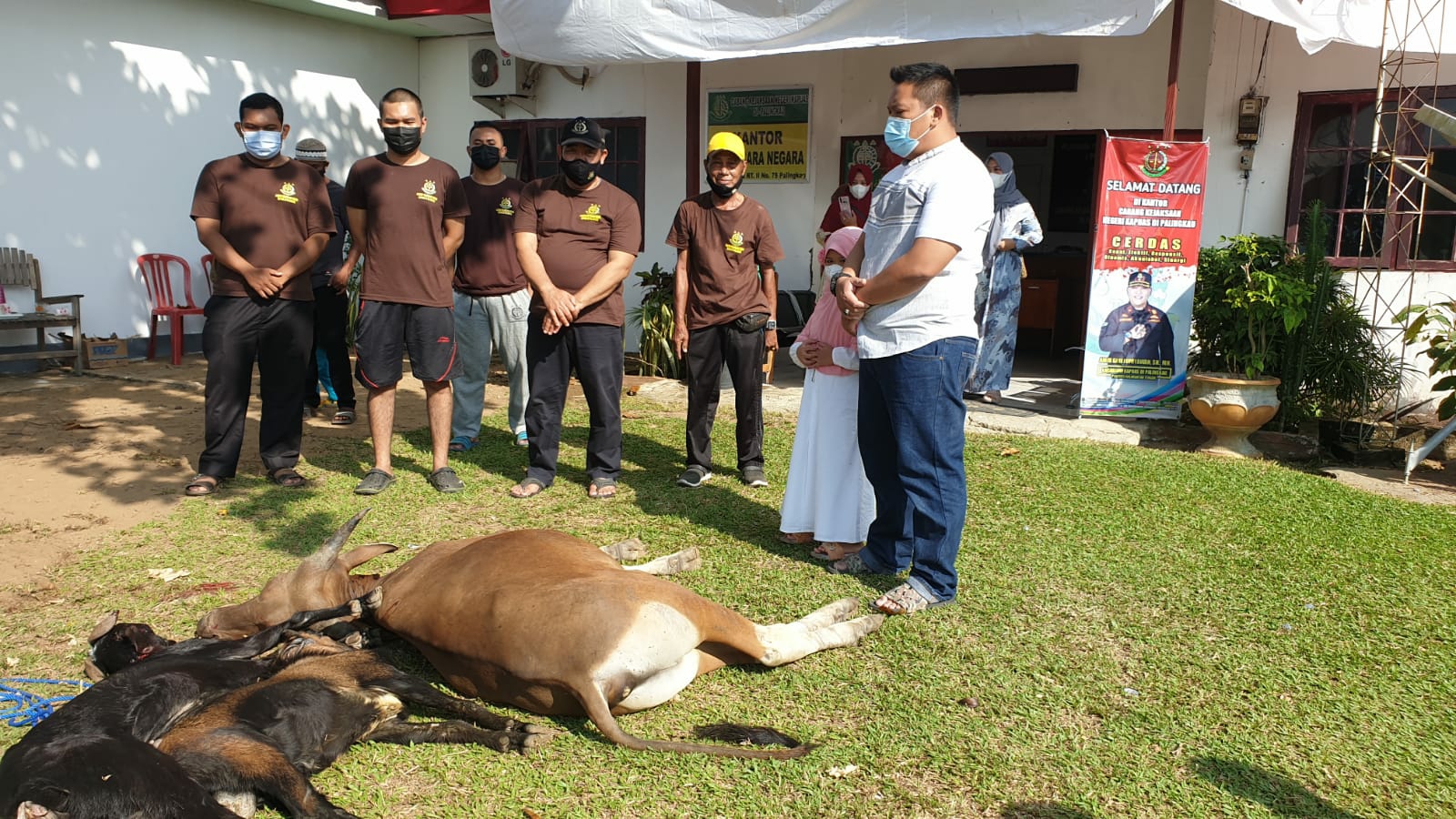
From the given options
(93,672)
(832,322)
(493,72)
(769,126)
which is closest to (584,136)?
(832,322)

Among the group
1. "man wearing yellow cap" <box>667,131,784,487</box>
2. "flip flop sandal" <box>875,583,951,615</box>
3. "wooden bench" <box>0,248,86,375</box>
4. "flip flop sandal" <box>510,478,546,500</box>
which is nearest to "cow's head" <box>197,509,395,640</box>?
"flip flop sandal" <box>875,583,951,615</box>

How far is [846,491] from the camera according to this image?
4609 millimetres

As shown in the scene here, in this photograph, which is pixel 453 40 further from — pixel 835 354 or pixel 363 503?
pixel 835 354

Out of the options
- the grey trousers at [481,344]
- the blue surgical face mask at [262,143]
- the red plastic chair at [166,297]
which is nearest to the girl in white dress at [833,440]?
the grey trousers at [481,344]

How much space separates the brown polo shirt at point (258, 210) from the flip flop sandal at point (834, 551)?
10.8 feet

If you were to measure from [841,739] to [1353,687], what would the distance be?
178 cm

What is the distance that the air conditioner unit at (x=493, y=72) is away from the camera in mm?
10898

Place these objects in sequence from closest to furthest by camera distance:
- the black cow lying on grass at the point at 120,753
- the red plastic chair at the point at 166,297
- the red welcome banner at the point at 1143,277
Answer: the black cow lying on grass at the point at 120,753, the red welcome banner at the point at 1143,277, the red plastic chair at the point at 166,297

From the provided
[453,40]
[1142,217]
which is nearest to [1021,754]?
[1142,217]

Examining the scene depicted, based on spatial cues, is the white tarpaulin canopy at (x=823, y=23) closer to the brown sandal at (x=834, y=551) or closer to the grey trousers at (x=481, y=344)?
the grey trousers at (x=481, y=344)

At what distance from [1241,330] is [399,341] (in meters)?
5.66

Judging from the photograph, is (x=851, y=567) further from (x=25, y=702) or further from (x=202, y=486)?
(x=202, y=486)

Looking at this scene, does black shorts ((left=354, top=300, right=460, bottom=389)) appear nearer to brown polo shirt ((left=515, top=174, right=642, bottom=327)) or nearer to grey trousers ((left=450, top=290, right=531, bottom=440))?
brown polo shirt ((left=515, top=174, right=642, bottom=327))

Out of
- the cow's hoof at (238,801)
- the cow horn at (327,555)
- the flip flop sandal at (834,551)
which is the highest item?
the cow horn at (327,555)
